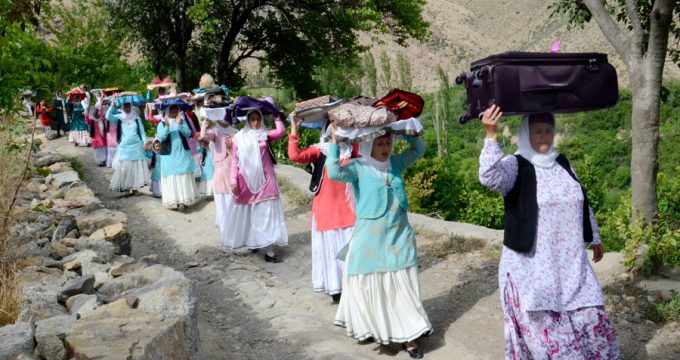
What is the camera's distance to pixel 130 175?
524 inches

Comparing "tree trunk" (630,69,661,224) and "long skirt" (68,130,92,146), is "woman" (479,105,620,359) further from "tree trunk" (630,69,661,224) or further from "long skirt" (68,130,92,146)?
"long skirt" (68,130,92,146)

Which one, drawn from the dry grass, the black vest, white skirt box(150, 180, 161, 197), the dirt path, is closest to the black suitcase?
the black vest

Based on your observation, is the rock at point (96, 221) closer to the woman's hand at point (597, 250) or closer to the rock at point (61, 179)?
the rock at point (61, 179)

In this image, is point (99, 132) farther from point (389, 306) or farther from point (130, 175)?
point (389, 306)

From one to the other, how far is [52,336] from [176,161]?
8.23 m

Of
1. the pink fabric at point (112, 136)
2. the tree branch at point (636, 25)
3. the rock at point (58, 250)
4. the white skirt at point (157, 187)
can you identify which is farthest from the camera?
the pink fabric at point (112, 136)

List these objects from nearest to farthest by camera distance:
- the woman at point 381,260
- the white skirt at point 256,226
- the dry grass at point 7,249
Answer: the dry grass at point 7,249
the woman at point 381,260
the white skirt at point 256,226

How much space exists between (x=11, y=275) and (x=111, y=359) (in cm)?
208

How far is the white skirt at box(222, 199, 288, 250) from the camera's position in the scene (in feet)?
28.0

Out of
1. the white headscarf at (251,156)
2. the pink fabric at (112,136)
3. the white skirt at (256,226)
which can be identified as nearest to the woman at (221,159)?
the white skirt at (256,226)

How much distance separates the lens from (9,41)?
17.1 ft

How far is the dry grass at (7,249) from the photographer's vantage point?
4562 mm

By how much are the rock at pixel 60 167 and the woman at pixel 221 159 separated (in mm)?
4826

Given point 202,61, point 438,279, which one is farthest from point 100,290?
point 202,61
